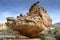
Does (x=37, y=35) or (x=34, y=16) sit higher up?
(x=34, y=16)

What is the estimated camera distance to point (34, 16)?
1263cm

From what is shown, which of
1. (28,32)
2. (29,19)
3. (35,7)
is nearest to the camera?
(29,19)

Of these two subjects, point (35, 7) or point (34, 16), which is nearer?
point (34, 16)

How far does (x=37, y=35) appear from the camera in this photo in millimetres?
13602

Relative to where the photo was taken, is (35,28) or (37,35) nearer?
(35,28)

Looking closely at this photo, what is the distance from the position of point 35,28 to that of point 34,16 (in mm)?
675

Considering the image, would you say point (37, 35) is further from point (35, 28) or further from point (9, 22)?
point (9, 22)

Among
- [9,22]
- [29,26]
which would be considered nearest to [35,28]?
[29,26]

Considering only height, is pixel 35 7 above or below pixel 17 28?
above

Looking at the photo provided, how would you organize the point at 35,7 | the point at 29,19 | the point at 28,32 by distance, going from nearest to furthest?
1. the point at 29,19
2. the point at 28,32
3. the point at 35,7

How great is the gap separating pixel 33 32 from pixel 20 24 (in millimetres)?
1247

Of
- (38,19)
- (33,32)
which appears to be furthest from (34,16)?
(33,32)

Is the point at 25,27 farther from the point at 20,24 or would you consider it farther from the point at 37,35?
the point at 37,35

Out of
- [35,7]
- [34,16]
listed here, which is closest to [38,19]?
[34,16]
